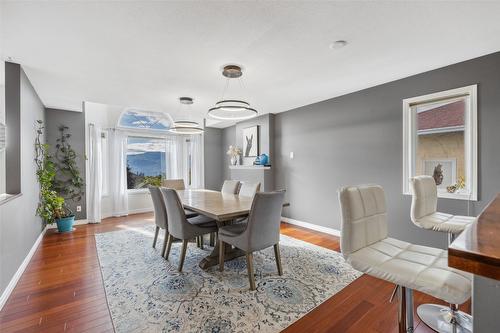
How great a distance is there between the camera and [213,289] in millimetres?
2215

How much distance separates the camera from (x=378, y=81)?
3.20 m

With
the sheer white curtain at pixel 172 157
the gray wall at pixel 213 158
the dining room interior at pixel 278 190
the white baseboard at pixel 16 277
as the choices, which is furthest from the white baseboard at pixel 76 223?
the gray wall at pixel 213 158

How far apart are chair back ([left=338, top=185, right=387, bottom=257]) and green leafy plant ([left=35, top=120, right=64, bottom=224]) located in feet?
14.1

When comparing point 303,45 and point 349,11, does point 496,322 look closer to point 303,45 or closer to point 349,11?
point 349,11

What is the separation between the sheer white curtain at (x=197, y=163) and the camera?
21.0 ft

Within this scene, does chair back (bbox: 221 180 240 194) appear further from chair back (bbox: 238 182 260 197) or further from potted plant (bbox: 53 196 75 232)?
potted plant (bbox: 53 196 75 232)

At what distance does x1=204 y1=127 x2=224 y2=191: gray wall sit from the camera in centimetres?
664

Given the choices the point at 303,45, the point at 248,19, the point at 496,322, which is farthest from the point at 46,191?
the point at 496,322

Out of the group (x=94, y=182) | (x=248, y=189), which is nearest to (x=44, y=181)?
(x=94, y=182)

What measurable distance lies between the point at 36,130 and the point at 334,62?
4346 mm

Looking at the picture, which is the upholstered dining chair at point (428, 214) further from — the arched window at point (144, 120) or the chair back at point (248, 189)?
the arched window at point (144, 120)

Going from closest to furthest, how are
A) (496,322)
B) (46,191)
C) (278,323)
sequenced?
1. (496,322)
2. (278,323)
3. (46,191)

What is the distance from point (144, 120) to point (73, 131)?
159 cm

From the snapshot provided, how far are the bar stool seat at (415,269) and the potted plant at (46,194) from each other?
4.44 metres
